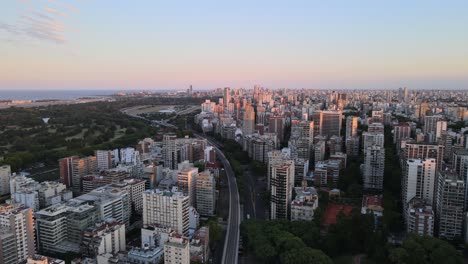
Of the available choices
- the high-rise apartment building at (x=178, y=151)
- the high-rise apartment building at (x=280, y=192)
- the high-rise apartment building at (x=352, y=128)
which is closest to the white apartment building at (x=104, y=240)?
the high-rise apartment building at (x=280, y=192)

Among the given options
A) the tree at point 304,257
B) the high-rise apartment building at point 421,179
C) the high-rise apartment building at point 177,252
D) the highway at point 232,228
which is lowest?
the highway at point 232,228

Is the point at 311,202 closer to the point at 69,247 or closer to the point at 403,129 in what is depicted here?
the point at 69,247

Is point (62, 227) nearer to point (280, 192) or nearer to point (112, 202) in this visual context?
point (112, 202)

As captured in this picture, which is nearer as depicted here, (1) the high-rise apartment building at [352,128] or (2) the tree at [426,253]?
(2) the tree at [426,253]

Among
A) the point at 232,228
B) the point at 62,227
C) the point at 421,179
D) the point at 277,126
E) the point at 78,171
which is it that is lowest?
the point at 232,228

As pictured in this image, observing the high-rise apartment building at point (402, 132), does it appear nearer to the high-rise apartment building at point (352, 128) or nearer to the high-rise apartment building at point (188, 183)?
the high-rise apartment building at point (352, 128)

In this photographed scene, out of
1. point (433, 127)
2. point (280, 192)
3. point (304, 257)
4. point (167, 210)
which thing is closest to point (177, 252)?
point (167, 210)
